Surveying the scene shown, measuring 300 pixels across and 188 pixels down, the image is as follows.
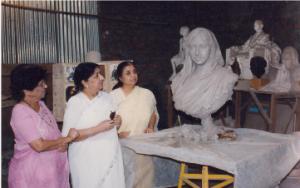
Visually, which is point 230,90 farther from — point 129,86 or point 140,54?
point 140,54

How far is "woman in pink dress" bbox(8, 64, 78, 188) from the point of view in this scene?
7.79ft

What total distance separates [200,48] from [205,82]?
26 cm

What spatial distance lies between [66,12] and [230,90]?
3531 mm

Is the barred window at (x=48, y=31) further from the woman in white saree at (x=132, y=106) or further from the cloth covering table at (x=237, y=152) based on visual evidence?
the cloth covering table at (x=237, y=152)

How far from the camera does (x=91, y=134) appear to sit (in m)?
2.60

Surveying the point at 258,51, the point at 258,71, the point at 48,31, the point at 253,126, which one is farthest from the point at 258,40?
the point at 48,31

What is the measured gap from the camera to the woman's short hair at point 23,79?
2393mm

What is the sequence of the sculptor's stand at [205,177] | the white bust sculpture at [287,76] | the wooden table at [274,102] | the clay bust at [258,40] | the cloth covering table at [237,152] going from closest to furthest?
the cloth covering table at [237,152] → the sculptor's stand at [205,177] → the wooden table at [274,102] → the white bust sculpture at [287,76] → the clay bust at [258,40]

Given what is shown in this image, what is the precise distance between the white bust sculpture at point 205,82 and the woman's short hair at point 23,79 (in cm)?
Result: 114

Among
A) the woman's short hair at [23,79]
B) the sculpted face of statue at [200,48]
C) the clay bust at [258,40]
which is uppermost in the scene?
the clay bust at [258,40]

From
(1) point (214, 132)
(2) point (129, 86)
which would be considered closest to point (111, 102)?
(2) point (129, 86)

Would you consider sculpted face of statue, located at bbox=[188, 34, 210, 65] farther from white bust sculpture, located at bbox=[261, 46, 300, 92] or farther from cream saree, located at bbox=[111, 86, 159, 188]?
white bust sculpture, located at bbox=[261, 46, 300, 92]

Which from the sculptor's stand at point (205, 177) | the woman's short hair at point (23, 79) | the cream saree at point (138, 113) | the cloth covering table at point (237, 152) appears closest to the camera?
the cloth covering table at point (237, 152)

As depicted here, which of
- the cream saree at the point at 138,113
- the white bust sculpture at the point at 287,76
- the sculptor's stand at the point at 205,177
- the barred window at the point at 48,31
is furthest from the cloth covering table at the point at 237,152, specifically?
the barred window at the point at 48,31
